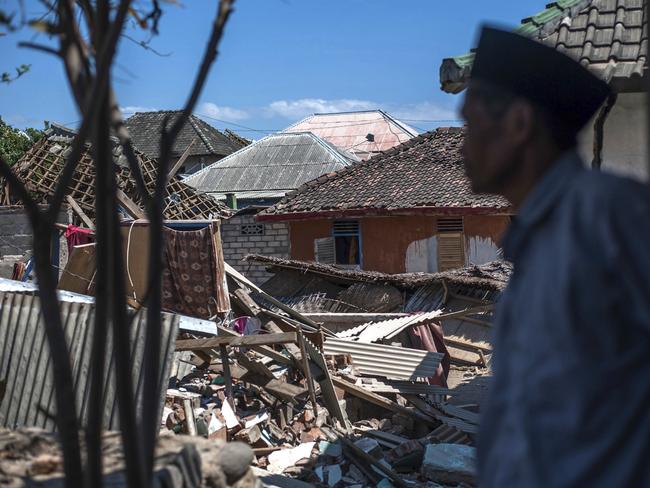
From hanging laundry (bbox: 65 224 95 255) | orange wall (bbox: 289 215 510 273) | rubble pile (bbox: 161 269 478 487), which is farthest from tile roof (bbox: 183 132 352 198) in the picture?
rubble pile (bbox: 161 269 478 487)

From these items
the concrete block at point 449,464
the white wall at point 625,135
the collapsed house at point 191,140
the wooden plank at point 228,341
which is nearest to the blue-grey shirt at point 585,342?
the white wall at point 625,135

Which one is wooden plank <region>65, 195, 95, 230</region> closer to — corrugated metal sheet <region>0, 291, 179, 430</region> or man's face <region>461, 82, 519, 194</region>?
corrugated metal sheet <region>0, 291, 179, 430</region>

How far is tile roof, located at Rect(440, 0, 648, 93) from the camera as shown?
6.81 meters

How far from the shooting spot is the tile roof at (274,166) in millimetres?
34781

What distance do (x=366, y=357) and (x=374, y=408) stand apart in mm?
1251

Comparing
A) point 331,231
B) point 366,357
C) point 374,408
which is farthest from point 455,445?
point 331,231

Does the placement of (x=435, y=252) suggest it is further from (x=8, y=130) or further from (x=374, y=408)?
(x=8, y=130)

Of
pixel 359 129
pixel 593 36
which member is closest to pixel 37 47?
pixel 593 36

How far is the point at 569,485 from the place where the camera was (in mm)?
1513

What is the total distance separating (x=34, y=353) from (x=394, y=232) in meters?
16.9

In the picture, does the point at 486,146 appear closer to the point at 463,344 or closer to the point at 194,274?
the point at 194,274

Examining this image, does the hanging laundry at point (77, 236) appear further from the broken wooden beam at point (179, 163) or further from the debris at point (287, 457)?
the debris at point (287, 457)

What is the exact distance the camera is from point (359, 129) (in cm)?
4450

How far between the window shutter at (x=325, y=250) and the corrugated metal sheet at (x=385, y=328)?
9.87 meters
